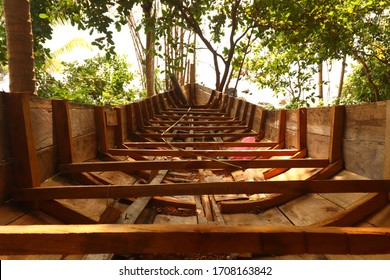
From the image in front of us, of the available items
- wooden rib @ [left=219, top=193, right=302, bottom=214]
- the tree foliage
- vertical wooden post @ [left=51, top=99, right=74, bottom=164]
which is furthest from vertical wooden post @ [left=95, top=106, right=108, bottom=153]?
the tree foliage

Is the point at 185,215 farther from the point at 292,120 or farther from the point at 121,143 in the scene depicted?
the point at 292,120

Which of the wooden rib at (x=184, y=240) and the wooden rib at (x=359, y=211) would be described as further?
the wooden rib at (x=359, y=211)

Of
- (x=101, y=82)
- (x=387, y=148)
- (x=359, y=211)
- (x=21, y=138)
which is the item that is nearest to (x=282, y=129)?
(x=387, y=148)

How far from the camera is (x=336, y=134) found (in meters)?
2.28

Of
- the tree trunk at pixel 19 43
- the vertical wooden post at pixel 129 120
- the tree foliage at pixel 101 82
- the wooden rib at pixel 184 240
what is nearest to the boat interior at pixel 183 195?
the wooden rib at pixel 184 240

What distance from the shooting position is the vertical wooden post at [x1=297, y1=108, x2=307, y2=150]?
9.49 feet

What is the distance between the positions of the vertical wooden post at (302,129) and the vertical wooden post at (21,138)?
2679 millimetres

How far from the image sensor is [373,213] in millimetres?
1636

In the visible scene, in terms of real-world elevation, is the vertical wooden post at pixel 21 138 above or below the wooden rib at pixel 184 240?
above

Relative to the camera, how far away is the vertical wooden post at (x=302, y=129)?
289 centimetres

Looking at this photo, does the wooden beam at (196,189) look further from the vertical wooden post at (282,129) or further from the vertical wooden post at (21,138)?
the vertical wooden post at (282,129)

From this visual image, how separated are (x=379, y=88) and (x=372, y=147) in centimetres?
1009

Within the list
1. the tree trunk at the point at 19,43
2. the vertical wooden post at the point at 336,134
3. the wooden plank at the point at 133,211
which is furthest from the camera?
the tree trunk at the point at 19,43

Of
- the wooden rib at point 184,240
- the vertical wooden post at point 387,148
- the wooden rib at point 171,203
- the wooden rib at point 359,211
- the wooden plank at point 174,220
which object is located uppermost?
the vertical wooden post at point 387,148
